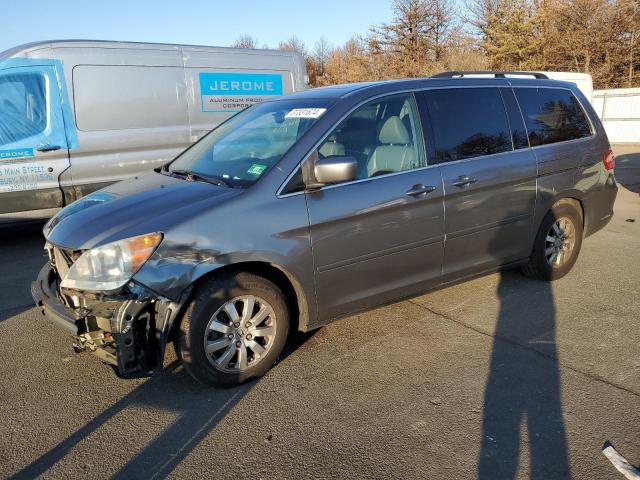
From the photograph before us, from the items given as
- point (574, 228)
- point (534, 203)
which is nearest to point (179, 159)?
point (534, 203)

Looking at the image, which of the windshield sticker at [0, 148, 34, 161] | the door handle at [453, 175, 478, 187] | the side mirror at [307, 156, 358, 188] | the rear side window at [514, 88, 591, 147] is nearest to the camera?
the side mirror at [307, 156, 358, 188]

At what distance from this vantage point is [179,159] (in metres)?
4.39

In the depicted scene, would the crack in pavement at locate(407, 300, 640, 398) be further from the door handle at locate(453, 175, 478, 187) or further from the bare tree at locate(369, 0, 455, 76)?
the bare tree at locate(369, 0, 455, 76)

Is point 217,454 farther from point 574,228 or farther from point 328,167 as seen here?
point 574,228

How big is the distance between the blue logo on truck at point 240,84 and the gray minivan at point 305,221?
3.40 metres

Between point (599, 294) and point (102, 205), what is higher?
point (102, 205)

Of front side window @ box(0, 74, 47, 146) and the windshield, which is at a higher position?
front side window @ box(0, 74, 47, 146)

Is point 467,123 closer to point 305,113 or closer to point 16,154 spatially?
point 305,113

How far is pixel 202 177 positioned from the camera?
146 inches

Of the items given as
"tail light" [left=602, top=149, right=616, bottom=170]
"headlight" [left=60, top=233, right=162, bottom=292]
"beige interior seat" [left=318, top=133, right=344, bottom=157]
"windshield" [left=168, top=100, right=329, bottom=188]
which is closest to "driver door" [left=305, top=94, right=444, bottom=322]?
"beige interior seat" [left=318, top=133, right=344, bottom=157]

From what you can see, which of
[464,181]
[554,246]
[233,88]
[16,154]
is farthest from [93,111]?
[554,246]

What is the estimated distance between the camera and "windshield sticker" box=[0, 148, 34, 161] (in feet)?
20.7

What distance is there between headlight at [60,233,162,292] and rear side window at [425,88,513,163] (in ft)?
7.26

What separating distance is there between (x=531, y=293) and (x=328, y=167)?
8.32ft
